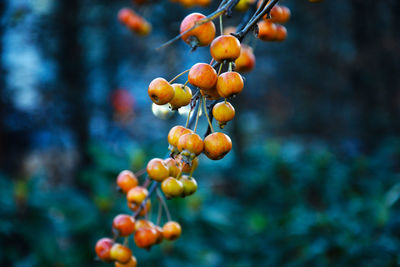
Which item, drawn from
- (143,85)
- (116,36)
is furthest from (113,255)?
(143,85)

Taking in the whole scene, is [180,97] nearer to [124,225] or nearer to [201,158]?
[124,225]

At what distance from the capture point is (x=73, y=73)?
4012 millimetres

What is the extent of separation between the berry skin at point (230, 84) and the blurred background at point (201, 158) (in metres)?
0.45

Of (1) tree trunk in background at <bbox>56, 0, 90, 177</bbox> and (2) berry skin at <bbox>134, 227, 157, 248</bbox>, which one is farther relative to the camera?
(1) tree trunk in background at <bbox>56, 0, 90, 177</bbox>

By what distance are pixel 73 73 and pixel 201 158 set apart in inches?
83.4

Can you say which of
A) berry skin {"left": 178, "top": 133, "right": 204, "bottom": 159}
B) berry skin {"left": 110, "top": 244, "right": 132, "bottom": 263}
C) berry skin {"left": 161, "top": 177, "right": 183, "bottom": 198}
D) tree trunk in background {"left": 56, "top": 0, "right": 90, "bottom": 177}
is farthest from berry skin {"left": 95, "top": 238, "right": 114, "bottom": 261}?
tree trunk in background {"left": 56, "top": 0, "right": 90, "bottom": 177}

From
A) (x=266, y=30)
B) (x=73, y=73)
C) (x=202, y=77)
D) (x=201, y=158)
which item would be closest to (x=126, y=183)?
(x=202, y=77)

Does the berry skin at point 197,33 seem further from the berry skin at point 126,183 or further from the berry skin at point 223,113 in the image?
the berry skin at point 126,183

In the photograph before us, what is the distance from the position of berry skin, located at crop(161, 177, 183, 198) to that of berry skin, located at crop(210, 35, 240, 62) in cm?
32

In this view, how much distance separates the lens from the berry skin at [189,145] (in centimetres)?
68

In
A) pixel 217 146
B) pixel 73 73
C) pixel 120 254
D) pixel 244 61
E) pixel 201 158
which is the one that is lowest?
pixel 120 254

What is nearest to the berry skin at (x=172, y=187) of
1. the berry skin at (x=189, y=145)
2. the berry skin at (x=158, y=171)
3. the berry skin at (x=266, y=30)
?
the berry skin at (x=158, y=171)

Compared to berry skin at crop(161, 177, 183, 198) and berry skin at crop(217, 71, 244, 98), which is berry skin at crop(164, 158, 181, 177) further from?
berry skin at crop(217, 71, 244, 98)

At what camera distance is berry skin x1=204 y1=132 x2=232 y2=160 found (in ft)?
2.26
